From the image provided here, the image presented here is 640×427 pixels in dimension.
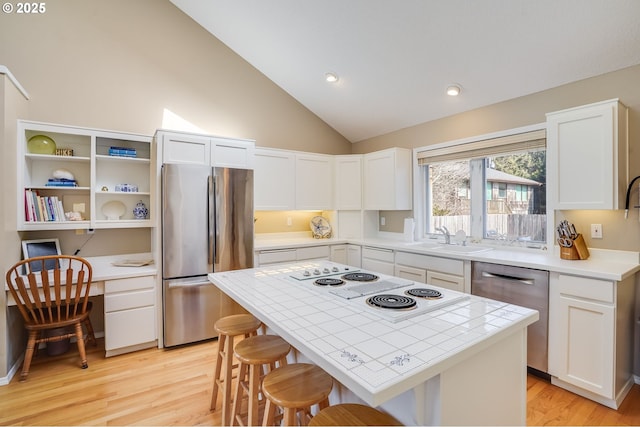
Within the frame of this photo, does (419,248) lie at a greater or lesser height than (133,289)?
greater

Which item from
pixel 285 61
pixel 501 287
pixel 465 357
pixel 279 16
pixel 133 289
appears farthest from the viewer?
pixel 285 61

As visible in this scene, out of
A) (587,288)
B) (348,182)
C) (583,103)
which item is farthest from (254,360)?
(583,103)

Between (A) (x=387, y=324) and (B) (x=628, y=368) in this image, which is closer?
(A) (x=387, y=324)

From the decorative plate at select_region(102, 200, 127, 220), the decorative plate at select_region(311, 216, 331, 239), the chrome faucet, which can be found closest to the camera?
the decorative plate at select_region(102, 200, 127, 220)

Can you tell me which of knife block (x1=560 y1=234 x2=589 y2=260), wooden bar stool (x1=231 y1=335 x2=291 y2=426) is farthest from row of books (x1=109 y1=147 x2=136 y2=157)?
knife block (x1=560 y1=234 x2=589 y2=260)

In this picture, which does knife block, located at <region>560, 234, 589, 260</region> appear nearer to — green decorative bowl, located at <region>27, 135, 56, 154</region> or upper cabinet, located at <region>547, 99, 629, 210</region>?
upper cabinet, located at <region>547, 99, 629, 210</region>

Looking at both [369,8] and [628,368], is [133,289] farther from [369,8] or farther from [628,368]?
[628,368]

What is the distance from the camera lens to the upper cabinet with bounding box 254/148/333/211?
3.87 metres

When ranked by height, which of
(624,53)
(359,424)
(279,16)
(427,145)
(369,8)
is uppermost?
(279,16)

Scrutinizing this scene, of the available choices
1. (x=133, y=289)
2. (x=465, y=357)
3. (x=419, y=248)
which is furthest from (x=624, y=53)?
(x=133, y=289)

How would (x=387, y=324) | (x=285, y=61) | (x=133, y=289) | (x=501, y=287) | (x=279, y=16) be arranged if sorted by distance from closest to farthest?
1. (x=387, y=324)
2. (x=501, y=287)
3. (x=133, y=289)
4. (x=279, y=16)
5. (x=285, y=61)

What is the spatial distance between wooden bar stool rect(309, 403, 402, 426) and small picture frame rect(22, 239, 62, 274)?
9.54ft

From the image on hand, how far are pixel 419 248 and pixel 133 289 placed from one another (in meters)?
2.84

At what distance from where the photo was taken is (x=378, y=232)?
4.46m
